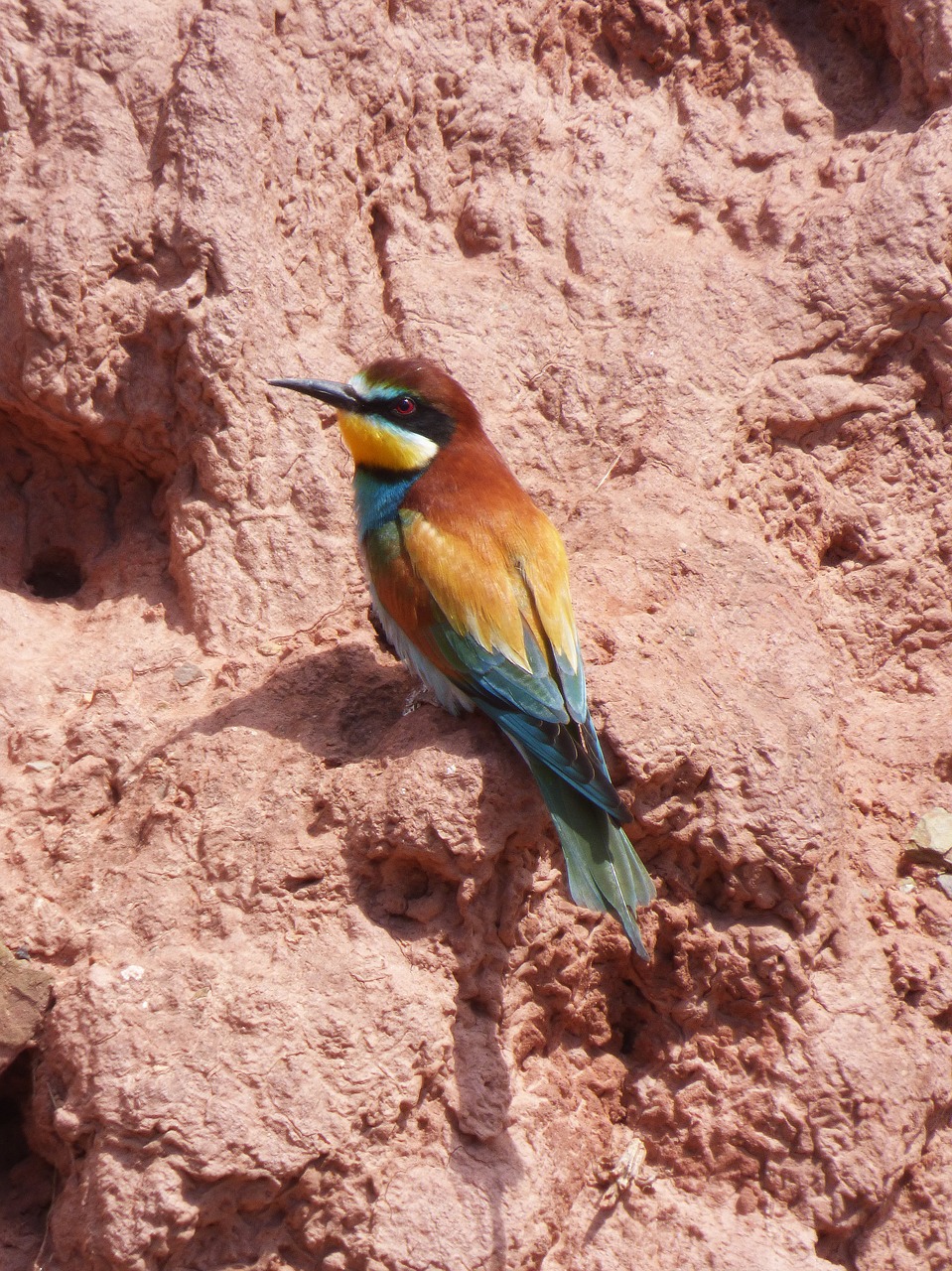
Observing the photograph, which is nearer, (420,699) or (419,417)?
(420,699)

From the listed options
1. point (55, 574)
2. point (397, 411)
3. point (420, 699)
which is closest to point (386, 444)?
point (397, 411)

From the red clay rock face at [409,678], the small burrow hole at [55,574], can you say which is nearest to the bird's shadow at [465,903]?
the red clay rock face at [409,678]

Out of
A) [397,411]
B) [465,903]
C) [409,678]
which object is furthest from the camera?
[397,411]

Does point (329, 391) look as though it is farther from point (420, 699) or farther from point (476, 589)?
point (420, 699)

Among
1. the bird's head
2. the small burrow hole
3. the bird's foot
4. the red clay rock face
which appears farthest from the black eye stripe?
the small burrow hole

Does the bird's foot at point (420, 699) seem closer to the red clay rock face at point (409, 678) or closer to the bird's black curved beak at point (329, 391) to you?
the red clay rock face at point (409, 678)

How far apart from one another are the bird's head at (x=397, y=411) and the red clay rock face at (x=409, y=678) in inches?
7.2

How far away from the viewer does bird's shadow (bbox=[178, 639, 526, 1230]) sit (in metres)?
2.08

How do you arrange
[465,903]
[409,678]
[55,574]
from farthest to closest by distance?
[55,574] < [409,678] < [465,903]

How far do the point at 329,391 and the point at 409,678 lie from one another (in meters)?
0.66

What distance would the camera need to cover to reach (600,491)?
9.38ft

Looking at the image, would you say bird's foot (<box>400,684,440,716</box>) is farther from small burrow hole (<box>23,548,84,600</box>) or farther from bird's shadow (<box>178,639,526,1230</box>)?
small burrow hole (<box>23,548,84,600</box>)

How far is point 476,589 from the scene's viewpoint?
245cm

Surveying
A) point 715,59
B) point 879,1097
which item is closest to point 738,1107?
point 879,1097
